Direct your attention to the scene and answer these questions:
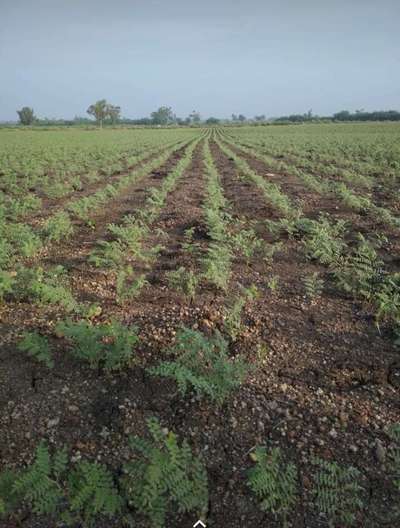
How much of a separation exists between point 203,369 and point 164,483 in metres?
0.97

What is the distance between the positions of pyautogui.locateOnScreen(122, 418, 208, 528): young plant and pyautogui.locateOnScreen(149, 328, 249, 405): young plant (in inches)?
19.1

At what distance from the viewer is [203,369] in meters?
3.03

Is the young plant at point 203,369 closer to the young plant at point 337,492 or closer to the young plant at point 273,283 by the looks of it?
the young plant at point 337,492

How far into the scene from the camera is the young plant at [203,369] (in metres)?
2.75

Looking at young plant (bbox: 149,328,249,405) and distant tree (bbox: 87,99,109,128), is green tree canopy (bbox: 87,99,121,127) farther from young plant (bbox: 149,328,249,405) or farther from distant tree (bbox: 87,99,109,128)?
young plant (bbox: 149,328,249,405)

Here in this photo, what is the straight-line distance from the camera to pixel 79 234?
6.71 meters

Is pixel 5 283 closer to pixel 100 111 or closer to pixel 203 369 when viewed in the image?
pixel 203 369

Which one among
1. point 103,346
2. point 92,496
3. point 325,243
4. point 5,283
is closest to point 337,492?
point 92,496

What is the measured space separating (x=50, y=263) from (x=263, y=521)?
14.0ft

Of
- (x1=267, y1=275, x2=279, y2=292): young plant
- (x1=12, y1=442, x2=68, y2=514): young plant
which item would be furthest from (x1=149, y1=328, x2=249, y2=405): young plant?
(x1=267, y1=275, x2=279, y2=292): young plant

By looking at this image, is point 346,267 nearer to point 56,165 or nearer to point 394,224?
point 394,224

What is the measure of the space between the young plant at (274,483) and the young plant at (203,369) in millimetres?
566

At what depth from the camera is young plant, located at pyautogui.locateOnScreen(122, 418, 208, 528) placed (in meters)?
2.13

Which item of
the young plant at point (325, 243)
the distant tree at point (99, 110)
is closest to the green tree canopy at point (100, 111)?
the distant tree at point (99, 110)
